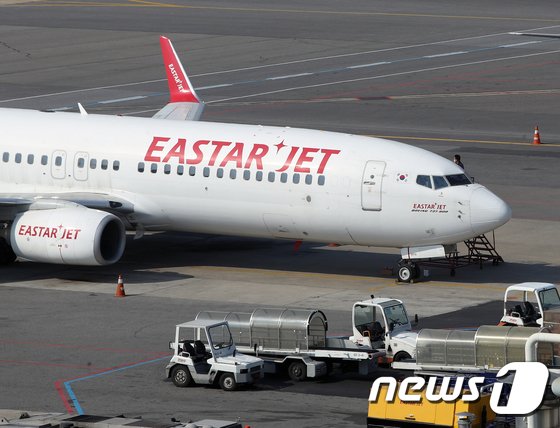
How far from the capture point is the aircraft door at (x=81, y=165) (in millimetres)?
45500

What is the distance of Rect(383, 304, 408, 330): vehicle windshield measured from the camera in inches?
1320

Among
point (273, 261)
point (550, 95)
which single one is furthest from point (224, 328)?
point (550, 95)

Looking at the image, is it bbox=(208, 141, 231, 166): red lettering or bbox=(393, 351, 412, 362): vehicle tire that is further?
bbox=(208, 141, 231, 166): red lettering

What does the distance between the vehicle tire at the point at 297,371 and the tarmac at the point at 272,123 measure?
1.15 ft

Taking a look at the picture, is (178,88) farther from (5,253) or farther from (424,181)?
(424,181)

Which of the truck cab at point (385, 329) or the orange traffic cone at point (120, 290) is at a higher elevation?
the orange traffic cone at point (120, 290)

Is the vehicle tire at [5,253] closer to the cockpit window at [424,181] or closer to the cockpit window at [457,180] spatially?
the cockpit window at [424,181]

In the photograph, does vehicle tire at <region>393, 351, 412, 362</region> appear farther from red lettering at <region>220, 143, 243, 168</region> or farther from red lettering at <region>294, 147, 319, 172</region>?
red lettering at <region>220, 143, 243, 168</region>

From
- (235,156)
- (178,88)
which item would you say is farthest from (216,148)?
(178,88)

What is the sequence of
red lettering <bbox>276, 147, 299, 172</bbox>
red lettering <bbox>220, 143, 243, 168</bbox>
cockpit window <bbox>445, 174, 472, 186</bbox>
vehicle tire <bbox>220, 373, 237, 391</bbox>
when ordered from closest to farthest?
vehicle tire <bbox>220, 373, 237, 391</bbox> < cockpit window <bbox>445, 174, 472, 186</bbox> < red lettering <bbox>276, 147, 299, 172</bbox> < red lettering <bbox>220, 143, 243, 168</bbox>

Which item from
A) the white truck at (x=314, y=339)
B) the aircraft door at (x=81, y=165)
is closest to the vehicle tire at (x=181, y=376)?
the white truck at (x=314, y=339)

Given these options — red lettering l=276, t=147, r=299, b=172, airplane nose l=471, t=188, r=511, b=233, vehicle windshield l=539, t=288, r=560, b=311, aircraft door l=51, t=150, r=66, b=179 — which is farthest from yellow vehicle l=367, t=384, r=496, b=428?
aircraft door l=51, t=150, r=66, b=179

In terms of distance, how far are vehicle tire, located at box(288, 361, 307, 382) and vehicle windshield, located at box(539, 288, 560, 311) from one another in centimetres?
702

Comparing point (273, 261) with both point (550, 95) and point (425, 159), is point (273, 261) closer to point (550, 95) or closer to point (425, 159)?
point (425, 159)
